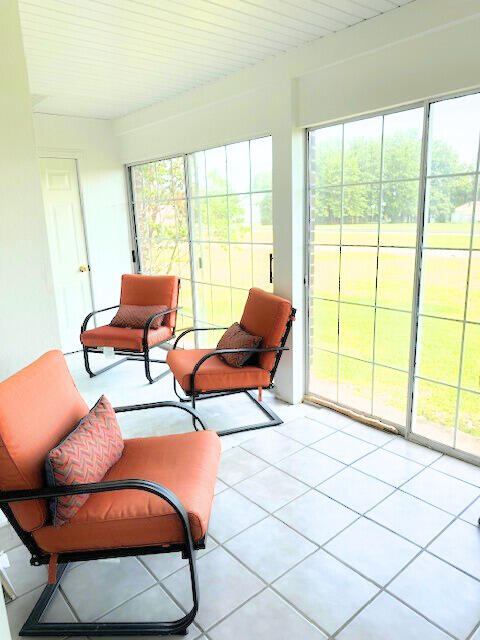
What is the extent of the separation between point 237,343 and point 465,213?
5.32ft

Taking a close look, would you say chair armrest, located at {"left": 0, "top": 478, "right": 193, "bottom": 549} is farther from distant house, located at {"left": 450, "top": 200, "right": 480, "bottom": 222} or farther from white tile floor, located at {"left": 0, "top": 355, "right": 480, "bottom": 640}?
distant house, located at {"left": 450, "top": 200, "right": 480, "bottom": 222}

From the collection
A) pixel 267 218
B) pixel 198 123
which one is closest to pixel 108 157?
pixel 198 123

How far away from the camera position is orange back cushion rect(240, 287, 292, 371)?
3092mm

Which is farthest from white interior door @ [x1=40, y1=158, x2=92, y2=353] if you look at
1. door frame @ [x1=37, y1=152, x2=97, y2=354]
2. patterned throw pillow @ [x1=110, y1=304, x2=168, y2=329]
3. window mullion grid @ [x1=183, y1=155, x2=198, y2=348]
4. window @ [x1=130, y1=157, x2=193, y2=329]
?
window mullion grid @ [x1=183, y1=155, x2=198, y2=348]

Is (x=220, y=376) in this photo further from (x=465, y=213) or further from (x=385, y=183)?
(x=465, y=213)

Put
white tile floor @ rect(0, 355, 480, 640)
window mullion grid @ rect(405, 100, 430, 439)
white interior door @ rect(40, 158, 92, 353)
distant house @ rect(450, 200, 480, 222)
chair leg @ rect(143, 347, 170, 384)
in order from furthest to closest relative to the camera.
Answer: white interior door @ rect(40, 158, 92, 353) → chair leg @ rect(143, 347, 170, 384) → window mullion grid @ rect(405, 100, 430, 439) → distant house @ rect(450, 200, 480, 222) → white tile floor @ rect(0, 355, 480, 640)

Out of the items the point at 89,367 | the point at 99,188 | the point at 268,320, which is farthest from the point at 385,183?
the point at 99,188

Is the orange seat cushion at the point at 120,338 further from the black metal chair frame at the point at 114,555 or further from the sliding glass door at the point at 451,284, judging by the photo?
the black metal chair frame at the point at 114,555

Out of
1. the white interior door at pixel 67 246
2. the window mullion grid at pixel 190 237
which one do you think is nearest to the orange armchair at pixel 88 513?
the window mullion grid at pixel 190 237

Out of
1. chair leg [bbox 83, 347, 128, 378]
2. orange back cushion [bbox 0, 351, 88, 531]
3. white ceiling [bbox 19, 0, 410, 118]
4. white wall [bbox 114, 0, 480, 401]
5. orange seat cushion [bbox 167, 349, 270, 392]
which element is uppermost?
white ceiling [bbox 19, 0, 410, 118]

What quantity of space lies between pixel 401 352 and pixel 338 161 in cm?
132

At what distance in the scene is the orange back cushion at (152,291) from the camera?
431cm

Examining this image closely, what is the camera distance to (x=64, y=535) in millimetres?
1632

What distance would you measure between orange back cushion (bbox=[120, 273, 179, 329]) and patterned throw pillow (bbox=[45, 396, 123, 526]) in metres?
2.29
